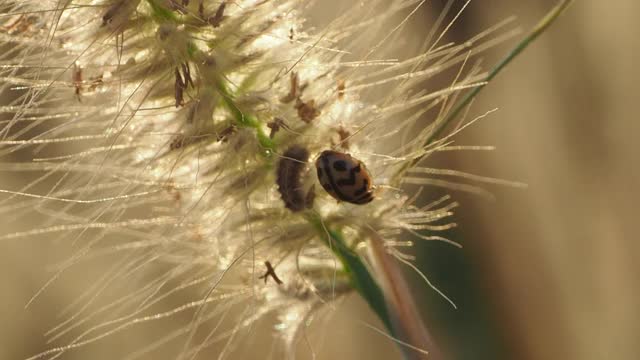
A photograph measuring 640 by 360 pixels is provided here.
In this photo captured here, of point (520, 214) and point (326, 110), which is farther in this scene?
point (520, 214)

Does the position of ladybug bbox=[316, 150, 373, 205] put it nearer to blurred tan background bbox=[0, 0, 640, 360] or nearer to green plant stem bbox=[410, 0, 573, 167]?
green plant stem bbox=[410, 0, 573, 167]

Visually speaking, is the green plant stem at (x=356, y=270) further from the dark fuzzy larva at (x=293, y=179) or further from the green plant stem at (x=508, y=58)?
the green plant stem at (x=508, y=58)

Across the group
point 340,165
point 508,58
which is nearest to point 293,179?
point 340,165

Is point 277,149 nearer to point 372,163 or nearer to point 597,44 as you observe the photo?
point 372,163

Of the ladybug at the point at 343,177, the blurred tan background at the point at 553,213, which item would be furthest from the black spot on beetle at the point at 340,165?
the blurred tan background at the point at 553,213

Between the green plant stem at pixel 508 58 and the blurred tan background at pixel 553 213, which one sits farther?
the blurred tan background at pixel 553 213

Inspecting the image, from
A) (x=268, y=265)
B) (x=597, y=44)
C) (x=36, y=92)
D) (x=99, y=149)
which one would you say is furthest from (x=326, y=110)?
(x=597, y=44)
